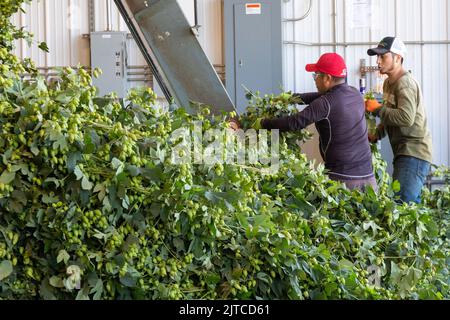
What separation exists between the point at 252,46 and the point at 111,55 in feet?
5.15

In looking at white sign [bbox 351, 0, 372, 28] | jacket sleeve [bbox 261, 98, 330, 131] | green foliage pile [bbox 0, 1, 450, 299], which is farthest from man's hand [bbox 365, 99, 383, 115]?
white sign [bbox 351, 0, 372, 28]

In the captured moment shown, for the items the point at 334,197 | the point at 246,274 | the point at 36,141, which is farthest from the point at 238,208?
the point at 334,197

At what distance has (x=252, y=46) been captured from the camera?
777 cm

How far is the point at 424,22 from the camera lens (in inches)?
327

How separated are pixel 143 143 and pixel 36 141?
281 millimetres

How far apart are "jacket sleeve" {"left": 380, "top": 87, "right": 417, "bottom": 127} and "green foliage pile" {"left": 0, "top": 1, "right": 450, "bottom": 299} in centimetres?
156

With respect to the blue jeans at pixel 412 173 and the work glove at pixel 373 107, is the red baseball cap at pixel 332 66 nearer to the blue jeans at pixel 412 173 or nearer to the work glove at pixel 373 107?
the work glove at pixel 373 107

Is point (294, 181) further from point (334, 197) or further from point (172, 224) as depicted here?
point (172, 224)

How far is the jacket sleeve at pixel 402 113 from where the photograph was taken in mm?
3584

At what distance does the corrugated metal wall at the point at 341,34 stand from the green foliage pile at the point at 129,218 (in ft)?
20.7

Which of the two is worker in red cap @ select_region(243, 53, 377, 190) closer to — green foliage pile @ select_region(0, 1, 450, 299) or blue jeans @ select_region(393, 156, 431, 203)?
blue jeans @ select_region(393, 156, 431, 203)

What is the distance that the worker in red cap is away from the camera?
3.20 metres
